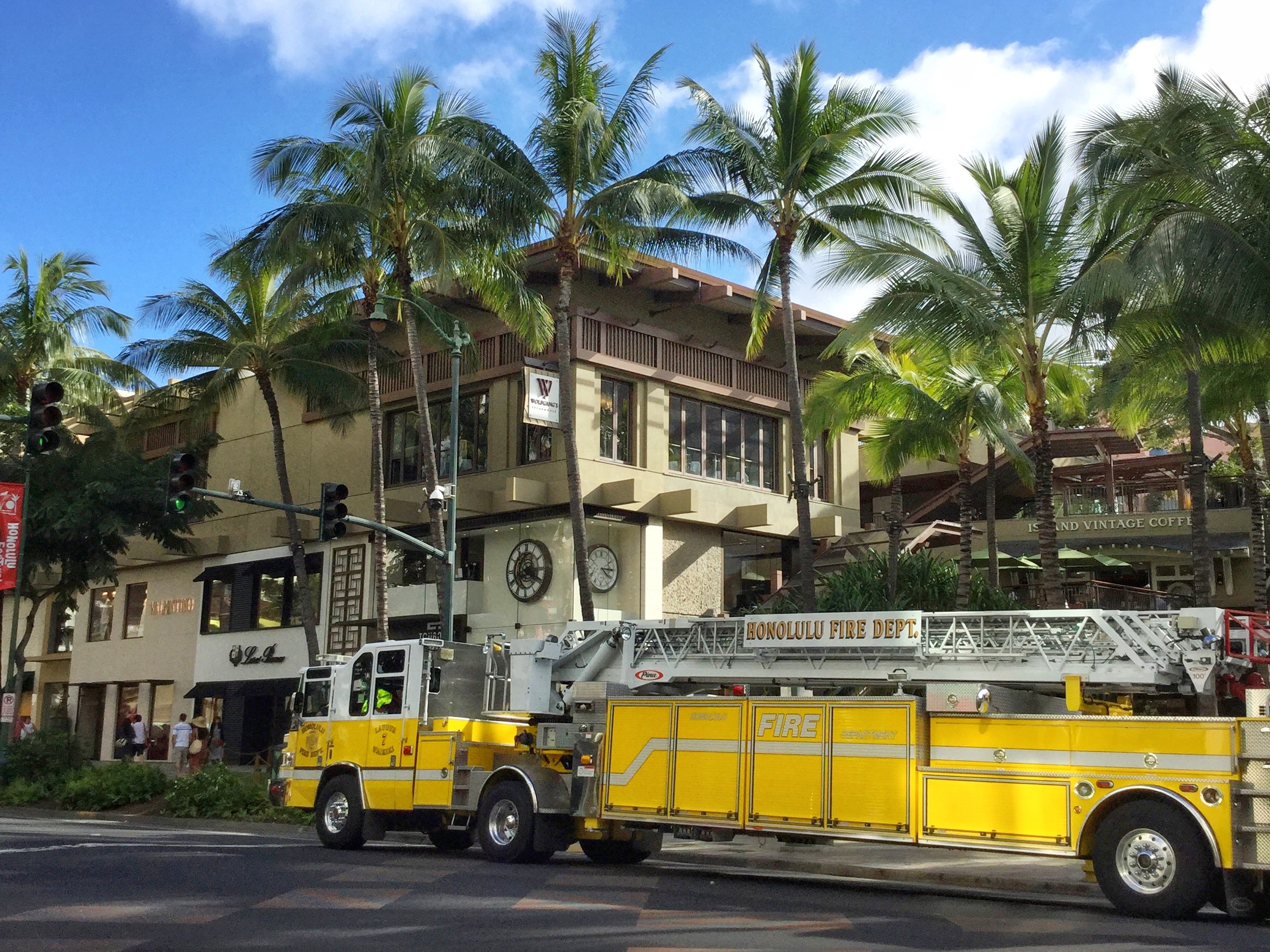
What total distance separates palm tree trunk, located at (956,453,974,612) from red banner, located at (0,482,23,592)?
19.8m

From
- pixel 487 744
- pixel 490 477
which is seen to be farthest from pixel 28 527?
pixel 487 744

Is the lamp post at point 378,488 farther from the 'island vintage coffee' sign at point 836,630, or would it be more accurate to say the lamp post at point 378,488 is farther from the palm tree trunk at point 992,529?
the 'island vintage coffee' sign at point 836,630

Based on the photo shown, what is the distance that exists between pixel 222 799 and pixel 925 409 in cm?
1565

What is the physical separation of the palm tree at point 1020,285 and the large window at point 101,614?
32.1 metres

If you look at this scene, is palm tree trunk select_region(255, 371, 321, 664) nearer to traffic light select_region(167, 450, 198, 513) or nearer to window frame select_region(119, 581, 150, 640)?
traffic light select_region(167, 450, 198, 513)

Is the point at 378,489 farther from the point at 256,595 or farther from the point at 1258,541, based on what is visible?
the point at 1258,541

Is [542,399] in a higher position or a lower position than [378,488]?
higher

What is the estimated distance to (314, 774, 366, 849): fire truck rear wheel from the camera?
57.6 ft

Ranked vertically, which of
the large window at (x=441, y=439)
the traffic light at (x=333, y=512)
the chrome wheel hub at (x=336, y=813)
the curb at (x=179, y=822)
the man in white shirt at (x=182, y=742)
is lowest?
the curb at (x=179, y=822)

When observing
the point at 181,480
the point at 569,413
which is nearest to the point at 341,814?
the point at 181,480

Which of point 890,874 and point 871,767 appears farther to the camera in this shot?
point 890,874

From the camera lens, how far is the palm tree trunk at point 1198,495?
22953 mm

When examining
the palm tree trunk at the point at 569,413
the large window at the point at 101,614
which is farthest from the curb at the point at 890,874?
the large window at the point at 101,614

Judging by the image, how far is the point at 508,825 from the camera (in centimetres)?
1605
